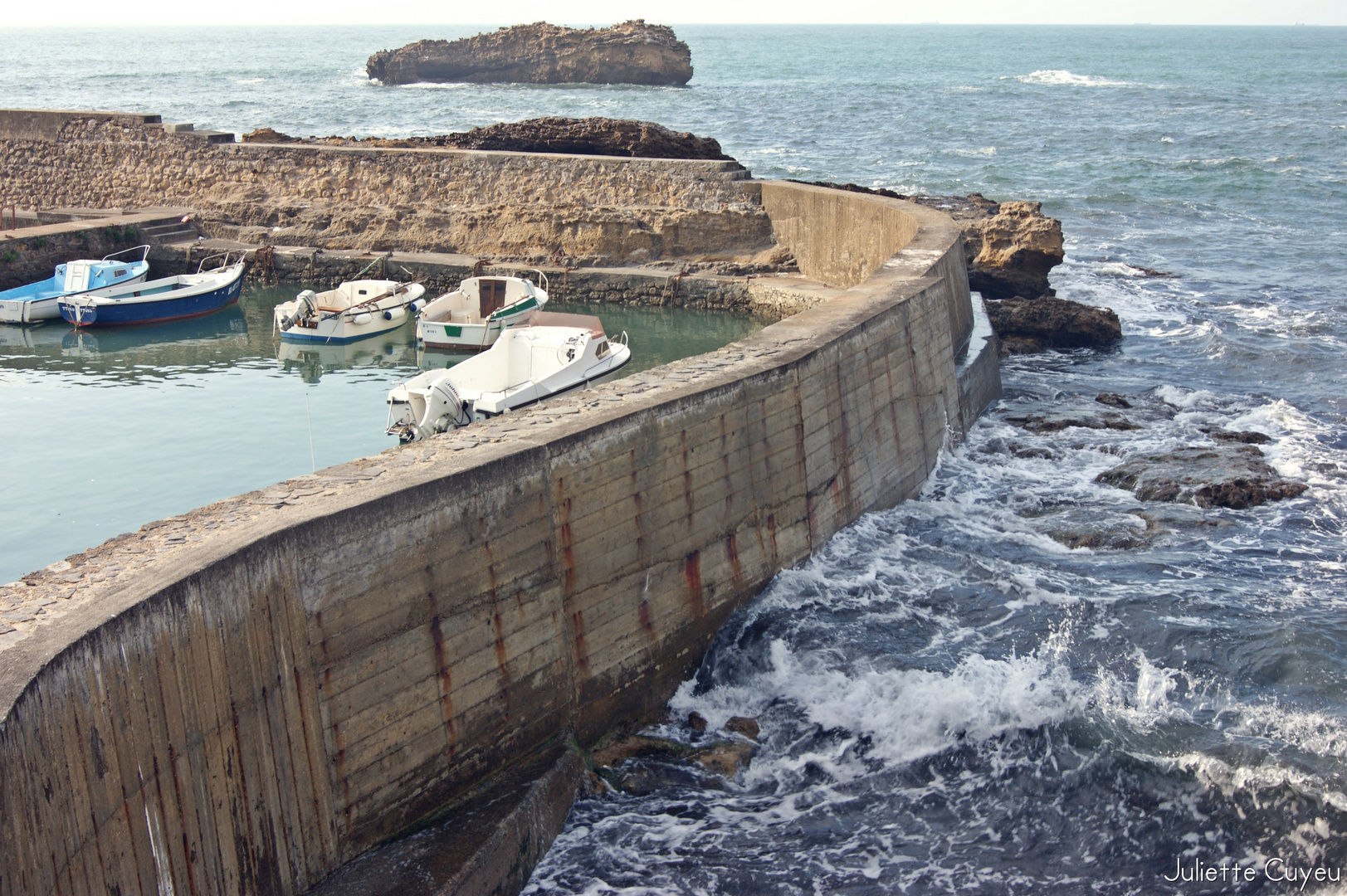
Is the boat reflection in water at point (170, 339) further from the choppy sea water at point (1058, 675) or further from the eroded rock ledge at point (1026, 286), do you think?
the choppy sea water at point (1058, 675)

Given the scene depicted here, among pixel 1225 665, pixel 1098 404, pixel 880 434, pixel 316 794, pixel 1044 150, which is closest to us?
pixel 316 794

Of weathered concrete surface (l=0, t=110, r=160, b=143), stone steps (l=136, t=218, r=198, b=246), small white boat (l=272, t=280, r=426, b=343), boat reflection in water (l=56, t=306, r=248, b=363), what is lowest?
boat reflection in water (l=56, t=306, r=248, b=363)

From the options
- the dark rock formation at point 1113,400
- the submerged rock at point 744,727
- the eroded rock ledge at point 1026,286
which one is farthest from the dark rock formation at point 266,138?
the submerged rock at point 744,727

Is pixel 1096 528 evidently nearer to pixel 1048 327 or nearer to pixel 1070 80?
pixel 1048 327

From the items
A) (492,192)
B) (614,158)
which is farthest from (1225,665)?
(492,192)

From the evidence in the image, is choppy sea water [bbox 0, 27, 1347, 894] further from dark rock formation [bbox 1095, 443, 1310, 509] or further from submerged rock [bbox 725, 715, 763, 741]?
dark rock formation [bbox 1095, 443, 1310, 509]

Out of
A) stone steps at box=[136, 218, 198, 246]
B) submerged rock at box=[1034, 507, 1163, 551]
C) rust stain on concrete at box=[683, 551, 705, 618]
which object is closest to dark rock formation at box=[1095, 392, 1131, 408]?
submerged rock at box=[1034, 507, 1163, 551]

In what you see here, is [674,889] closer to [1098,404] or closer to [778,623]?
[778,623]
